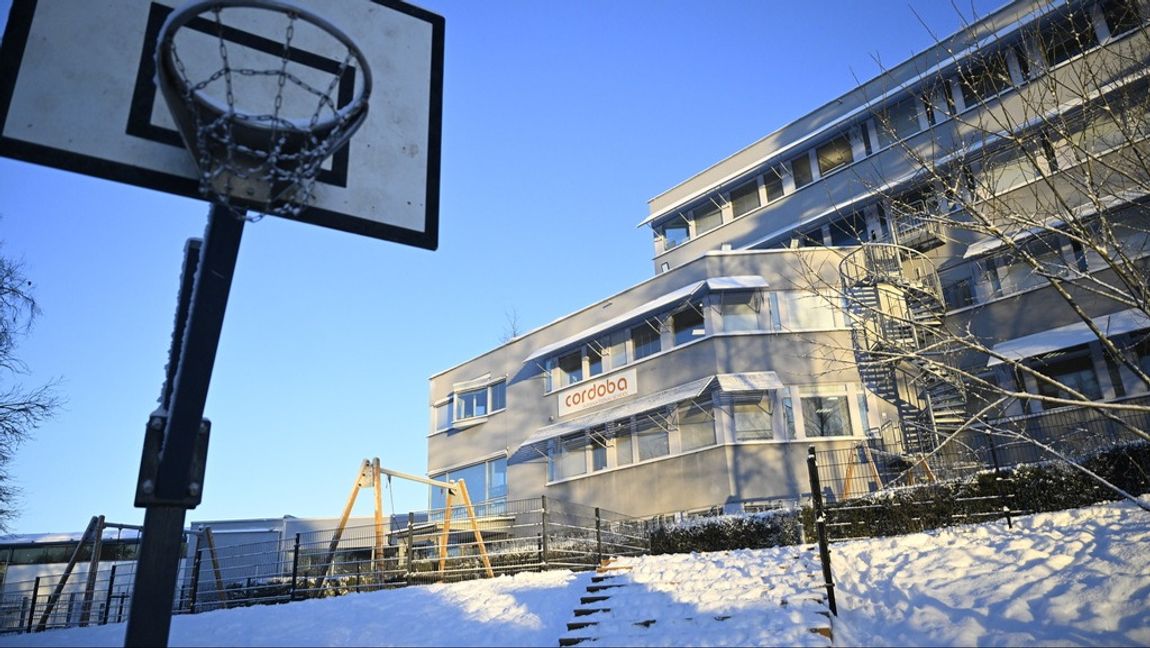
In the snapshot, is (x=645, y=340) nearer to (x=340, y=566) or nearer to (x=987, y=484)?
(x=340, y=566)

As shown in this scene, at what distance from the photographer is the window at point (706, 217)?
2986cm

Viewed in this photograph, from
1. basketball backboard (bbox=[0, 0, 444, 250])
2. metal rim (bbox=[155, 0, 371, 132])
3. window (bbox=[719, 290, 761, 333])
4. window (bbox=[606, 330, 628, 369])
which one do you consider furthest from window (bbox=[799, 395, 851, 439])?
metal rim (bbox=[155, 0, 371, 132])

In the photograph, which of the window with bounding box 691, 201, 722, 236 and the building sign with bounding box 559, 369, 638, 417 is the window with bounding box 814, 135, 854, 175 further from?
the building sign with bounding box 559, 369, 638, 417

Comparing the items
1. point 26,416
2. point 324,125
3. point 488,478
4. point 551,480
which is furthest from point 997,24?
point 26,416

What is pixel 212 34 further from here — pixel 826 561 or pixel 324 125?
pixel 826 561

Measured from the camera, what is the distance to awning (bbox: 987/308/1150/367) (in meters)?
16.6

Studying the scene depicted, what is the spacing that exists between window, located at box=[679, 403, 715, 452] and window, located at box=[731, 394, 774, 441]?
28.6 inches

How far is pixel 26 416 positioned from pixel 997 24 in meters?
29.0

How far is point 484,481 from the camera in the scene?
2814 cm

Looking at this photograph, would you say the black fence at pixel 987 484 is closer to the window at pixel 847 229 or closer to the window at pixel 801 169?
the window at pixel 847 229

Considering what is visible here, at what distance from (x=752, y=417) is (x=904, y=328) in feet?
15.0

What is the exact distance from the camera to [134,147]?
5.22 meters

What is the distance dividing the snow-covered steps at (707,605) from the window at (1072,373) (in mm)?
9783

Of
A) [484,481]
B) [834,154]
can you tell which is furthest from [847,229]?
[484,481]
